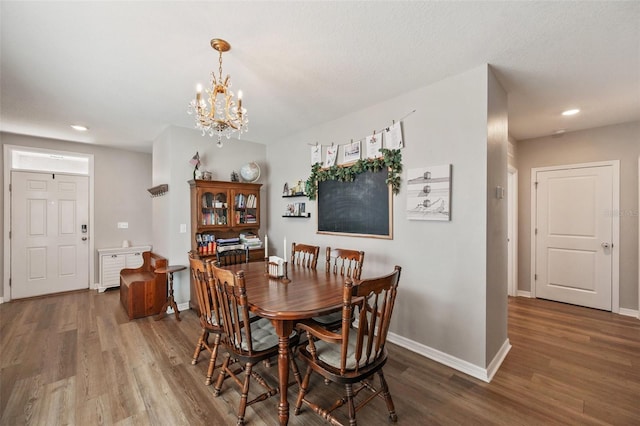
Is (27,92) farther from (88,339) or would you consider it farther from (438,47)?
(438,47)

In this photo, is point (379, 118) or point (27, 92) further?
point (379, 118)

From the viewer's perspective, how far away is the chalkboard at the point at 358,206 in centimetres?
297

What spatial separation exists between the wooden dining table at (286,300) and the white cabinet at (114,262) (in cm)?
364

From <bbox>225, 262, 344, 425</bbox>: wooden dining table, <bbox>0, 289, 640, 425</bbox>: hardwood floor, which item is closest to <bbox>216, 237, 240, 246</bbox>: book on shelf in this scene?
<bbox>0, 289, 640, 425</bbox>: hardwood floor

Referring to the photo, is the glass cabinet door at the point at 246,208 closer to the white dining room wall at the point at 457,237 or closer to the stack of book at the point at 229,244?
the stack of book at the point at 229,244

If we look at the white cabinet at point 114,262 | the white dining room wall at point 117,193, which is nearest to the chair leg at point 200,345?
the white cabinet at point 114,262

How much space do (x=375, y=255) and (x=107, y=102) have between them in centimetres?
346

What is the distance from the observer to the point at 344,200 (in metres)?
3.40

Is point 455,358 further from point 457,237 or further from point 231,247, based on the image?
point 231,247

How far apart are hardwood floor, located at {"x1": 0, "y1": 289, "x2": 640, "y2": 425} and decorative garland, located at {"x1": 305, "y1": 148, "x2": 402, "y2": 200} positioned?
179cm

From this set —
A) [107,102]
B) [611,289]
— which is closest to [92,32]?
[107,102]

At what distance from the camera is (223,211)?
4109 mm

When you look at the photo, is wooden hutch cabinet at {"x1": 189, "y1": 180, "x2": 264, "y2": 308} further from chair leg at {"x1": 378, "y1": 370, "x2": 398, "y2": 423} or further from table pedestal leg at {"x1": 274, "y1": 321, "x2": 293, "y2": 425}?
chair leg at {"x1": 378, "y1": 370, "x2": 398, "y2": 423}

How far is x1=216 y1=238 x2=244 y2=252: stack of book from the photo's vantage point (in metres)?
3.92
